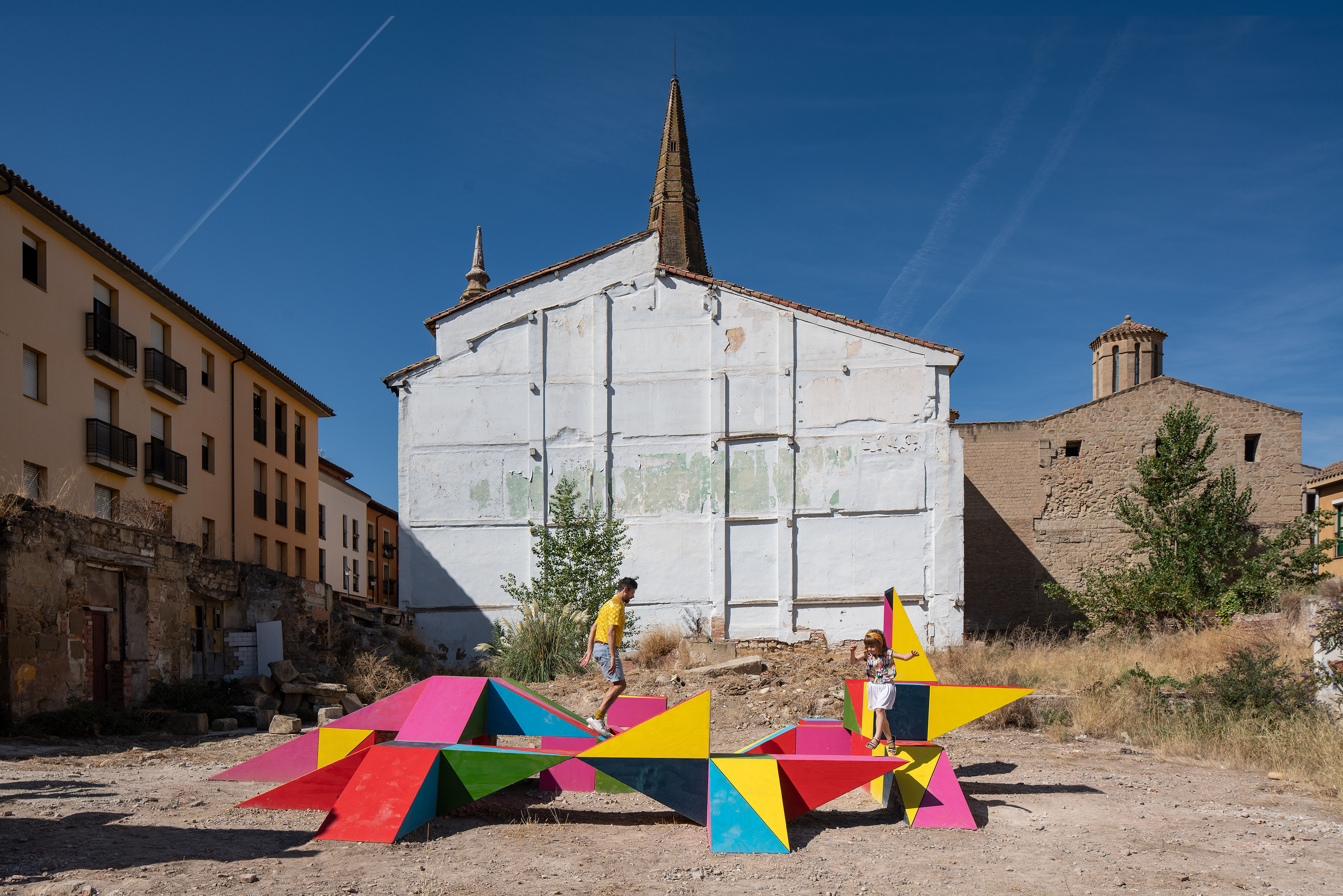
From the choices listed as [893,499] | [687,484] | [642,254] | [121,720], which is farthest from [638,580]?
[121,720]

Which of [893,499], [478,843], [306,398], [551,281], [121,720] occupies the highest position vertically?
[551,281]

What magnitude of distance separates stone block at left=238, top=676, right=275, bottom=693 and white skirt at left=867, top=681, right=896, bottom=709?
1099 cm

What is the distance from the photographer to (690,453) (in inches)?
917

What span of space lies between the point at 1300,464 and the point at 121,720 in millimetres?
28686

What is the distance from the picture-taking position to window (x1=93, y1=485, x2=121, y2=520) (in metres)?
21.2

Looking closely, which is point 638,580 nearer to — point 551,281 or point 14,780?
point 551,281

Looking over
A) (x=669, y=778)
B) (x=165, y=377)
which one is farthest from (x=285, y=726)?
(x=165, y=377)

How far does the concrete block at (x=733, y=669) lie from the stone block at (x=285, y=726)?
6049 mm

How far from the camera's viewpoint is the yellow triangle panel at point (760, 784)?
6.67m

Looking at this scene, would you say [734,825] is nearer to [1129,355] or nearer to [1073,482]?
[1073,482]

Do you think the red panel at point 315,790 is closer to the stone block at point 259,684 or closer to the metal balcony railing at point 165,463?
the stone block at point 259,684

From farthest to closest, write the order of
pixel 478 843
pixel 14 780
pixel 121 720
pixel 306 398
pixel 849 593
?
pixel 306 398 < pixel 849 593 < pixel 121 720 < pixel 14 780 < pixel 478 843

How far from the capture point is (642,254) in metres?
24.3

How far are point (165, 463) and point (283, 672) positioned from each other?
10.9 metres
